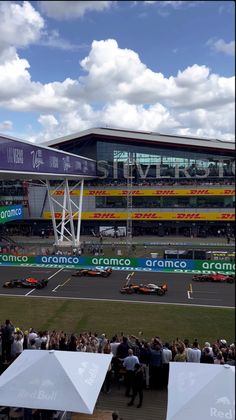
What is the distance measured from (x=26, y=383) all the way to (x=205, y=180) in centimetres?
738

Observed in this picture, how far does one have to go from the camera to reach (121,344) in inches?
334

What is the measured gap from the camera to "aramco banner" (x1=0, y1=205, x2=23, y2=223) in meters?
11.5

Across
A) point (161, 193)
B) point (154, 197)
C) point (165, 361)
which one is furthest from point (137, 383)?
point (154, 197)

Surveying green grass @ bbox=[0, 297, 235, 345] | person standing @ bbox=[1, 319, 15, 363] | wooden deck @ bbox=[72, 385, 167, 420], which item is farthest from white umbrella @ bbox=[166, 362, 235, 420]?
green grass @ bbox=[0, 297, 235, 345]

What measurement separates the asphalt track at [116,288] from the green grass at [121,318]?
0.93m

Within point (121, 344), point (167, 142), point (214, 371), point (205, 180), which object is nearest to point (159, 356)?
point (121, 344)

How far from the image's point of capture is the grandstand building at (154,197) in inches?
381

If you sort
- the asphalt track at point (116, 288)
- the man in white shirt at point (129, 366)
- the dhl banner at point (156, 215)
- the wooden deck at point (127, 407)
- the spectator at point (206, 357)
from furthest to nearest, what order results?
1. the asphalt track at point (116, 288)
2. the dhl banner at point (156, 215)
3. the spectator at point (206, 357)
4. the man in white shirt at point (129, 366)
5. the wooden deck at point (127, 407)

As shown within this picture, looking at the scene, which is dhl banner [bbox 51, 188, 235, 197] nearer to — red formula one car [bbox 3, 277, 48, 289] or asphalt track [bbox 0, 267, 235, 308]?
asphalt track [bbox 0, 267, 235, 308]

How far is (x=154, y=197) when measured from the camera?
54.4ft

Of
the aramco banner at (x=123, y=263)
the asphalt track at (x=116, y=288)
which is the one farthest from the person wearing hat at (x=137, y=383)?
the aramco banner at (x=123, y=263)

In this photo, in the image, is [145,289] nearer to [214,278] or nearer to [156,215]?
[214,278]

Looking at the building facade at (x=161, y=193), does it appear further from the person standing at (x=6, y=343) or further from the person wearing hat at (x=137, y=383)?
the person standing at (x=6, y=343)

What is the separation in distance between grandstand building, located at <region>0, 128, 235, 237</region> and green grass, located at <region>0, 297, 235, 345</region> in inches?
126
